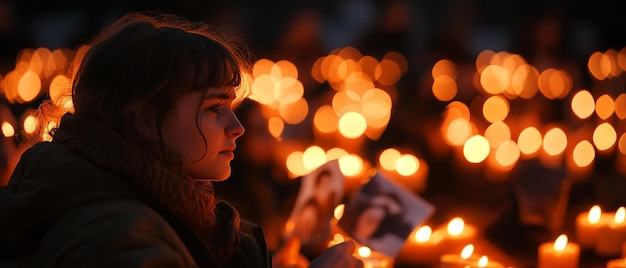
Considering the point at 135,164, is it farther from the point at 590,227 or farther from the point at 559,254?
the point at 590,227

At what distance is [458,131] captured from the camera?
6777 millimetres

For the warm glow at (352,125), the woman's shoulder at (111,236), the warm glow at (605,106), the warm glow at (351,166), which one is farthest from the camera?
the warm glow at (605,106)

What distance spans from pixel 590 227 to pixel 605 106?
15.2 ft

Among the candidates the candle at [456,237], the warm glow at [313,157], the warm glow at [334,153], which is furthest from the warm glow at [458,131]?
the candle at [456,237]

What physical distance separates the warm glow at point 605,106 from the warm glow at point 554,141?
57.1 inches

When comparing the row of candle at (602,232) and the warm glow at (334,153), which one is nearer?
the row of candle at (602,232)

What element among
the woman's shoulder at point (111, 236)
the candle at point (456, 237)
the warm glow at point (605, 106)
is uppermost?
the warm glow at point (605, 106)

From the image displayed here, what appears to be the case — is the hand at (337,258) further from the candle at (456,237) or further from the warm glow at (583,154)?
the warm glow at (583,154)

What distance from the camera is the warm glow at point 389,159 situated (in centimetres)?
536

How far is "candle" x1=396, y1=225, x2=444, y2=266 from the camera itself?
345cm

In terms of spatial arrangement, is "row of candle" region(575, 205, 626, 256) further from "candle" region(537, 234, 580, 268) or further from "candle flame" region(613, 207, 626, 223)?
"candle" region(537, 234, 580, 268)

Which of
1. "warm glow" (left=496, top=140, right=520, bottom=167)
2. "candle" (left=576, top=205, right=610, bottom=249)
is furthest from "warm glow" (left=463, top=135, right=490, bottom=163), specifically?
"candle" (left=576, top=205, right=610, bottom=249)

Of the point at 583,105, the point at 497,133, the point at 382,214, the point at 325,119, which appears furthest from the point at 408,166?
the point at 583,105

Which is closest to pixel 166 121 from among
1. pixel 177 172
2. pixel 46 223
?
pixel 177 172
